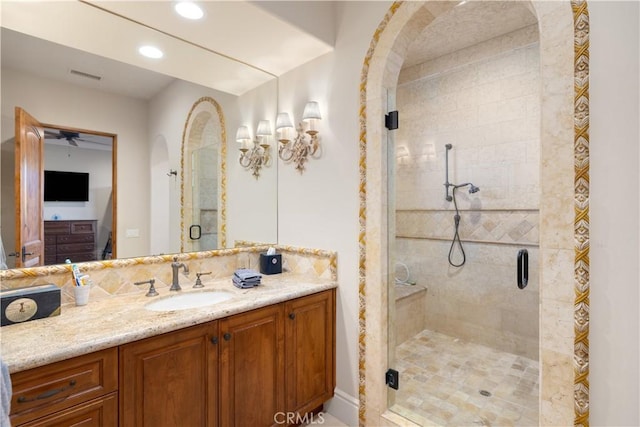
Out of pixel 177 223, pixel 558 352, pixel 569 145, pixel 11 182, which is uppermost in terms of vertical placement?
pixel 569 145

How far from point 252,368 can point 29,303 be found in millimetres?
1030

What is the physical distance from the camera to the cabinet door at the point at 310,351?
181 centimetres

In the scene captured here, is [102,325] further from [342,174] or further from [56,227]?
[342,174]

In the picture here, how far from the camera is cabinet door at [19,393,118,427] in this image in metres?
1.05

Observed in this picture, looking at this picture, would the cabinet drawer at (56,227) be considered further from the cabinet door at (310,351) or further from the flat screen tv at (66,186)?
the cabinet door at (310,351)

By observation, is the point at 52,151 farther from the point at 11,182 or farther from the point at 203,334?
the point at 203,334

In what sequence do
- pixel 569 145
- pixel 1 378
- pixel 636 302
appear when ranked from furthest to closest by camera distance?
pixel 569 145
pixel 636 302
pixel 1 378

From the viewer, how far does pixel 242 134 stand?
248cm

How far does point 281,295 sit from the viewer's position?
174cm

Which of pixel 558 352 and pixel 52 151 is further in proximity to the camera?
pixel 52 151

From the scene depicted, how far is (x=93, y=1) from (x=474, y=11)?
8.39 ft

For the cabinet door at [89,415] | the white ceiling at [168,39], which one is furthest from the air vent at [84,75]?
the cabinet door at [89,415]

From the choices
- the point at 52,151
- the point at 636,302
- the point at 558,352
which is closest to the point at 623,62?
the point at 636,302

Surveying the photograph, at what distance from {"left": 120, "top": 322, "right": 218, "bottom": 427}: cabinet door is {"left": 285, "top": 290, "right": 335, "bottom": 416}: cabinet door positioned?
1.57 ft
